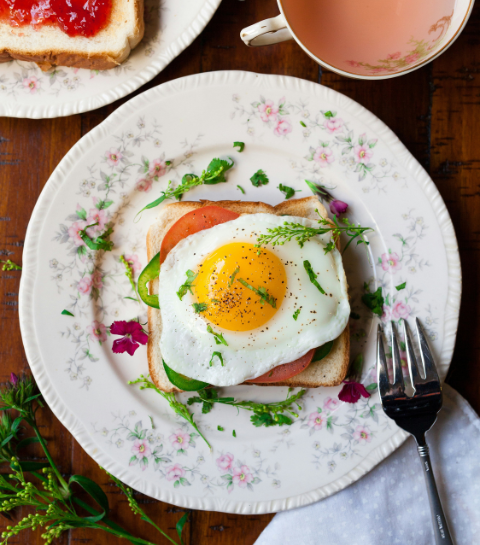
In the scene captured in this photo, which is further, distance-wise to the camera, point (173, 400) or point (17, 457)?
point (17, 457)

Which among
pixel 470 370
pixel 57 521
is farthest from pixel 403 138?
pixel 57 521

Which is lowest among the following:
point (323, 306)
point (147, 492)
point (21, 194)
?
point (147, 492)

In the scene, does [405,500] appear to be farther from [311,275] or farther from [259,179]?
[259,179]

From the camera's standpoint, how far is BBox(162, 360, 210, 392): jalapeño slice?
2527 millimetres

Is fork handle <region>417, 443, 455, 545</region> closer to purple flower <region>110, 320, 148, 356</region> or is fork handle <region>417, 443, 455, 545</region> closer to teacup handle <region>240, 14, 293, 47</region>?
purple flower <region>110, 320, 148, 356</region>

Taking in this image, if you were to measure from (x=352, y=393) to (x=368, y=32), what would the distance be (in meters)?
1.88

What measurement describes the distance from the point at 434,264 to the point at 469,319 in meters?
0.44

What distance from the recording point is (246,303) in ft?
7.50

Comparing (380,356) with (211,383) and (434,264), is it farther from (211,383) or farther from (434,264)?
(211,383)

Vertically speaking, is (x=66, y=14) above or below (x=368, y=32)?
above

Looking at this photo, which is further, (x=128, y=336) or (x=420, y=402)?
(x=128, y=336)

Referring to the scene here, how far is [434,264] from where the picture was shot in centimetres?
262

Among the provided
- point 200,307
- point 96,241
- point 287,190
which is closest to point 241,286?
point 200,307

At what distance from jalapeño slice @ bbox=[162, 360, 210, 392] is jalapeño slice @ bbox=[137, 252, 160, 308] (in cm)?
35
